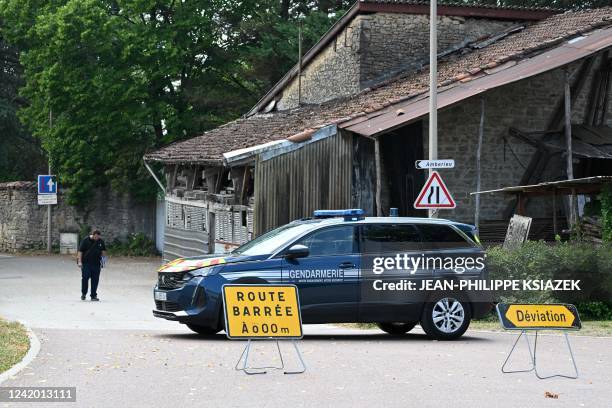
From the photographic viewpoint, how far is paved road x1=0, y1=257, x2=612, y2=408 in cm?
1070

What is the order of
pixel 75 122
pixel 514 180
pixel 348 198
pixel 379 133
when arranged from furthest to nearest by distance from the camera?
pixel 75 122 → pixel 514 180 → pixel 348 198 → pixel 379 133

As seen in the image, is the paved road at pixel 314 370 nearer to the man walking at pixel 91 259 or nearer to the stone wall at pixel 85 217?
the man walking at pixel 91 259

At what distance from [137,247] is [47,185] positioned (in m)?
4.49

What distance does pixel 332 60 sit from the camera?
36312mm

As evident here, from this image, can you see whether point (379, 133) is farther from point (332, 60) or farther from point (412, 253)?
point (332, 60)

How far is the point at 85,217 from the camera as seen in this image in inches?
1925

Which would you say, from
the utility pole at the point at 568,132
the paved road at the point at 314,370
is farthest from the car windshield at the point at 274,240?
the utility pole at the point at 568,132

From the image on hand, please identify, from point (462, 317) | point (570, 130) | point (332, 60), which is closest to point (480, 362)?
point (462, 317)

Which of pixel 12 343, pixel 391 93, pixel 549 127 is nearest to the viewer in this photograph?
pixel 12 343

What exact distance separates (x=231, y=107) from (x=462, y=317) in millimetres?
30465

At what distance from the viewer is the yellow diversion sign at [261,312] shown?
41.0ft

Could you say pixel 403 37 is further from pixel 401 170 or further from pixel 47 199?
pixel 47 199

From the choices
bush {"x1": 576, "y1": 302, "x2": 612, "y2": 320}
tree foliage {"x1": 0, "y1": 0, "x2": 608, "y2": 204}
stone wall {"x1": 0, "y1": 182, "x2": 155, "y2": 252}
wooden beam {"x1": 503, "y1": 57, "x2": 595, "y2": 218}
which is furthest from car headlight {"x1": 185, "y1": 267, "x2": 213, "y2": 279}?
stone wall {"x1": 0, "y1": 182, "x2": 155, "y2": 252}

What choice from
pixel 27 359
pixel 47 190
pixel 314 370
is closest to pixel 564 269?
pixel 314 370
